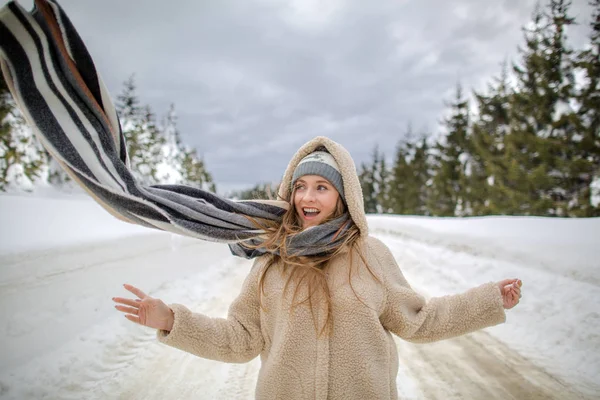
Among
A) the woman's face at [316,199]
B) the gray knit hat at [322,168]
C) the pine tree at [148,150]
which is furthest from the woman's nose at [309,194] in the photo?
the pine tree at [148,150]

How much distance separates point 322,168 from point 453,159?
29369 mm

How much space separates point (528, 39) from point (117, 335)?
23.0m

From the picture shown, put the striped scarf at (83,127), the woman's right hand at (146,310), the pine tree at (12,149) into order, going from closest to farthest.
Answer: the striped scarf at (83,127) → the woman's right hand at (146,310) → the pine tree at (12,149)

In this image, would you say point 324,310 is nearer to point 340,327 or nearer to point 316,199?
point 340,327

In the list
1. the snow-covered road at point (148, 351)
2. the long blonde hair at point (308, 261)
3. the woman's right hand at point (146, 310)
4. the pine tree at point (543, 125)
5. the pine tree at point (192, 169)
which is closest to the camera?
the woman's right hand at point (146, 310)

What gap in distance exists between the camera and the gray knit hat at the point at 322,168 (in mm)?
1700

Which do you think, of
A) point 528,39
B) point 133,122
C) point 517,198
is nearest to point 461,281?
point 517,198

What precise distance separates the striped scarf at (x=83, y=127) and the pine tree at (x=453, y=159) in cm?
2820

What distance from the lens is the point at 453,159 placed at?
27.5m

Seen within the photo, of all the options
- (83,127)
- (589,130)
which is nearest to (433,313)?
(83,127)

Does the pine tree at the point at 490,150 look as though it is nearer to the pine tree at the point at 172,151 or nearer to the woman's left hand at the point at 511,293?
the woman's left hand at the point at 511,293

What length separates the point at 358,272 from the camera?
1632 mm

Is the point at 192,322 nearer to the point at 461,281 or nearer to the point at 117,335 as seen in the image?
the point at 117,335

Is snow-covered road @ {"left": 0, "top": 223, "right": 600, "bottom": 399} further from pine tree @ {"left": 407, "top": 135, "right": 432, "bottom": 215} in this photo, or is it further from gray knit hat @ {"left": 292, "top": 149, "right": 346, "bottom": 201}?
pine tree @ {"left": 407, "top": 135, "right": 432, "bottom": 215}
